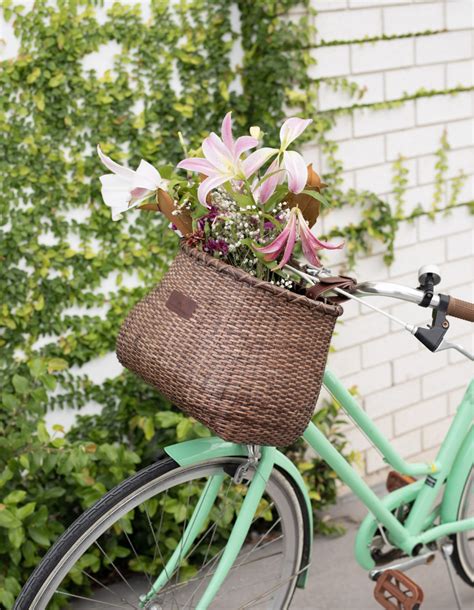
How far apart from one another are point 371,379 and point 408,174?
2.56 ft

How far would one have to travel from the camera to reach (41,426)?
2.63 meters

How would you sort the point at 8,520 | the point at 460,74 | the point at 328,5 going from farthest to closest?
1. the point at 460,74
2. the point at 328,5
3. the point at 8,520

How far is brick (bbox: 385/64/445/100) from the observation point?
3.29 metres

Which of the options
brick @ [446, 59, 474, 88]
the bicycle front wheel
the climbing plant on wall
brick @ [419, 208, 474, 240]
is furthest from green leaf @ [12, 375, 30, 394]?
brick @ [446, 59, 474, 88]

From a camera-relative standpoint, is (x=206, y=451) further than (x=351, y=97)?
No

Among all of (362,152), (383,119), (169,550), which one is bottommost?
(169,550)

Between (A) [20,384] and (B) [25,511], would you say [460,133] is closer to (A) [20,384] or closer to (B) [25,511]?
(A) [20,384]

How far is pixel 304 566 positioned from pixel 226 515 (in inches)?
16.1

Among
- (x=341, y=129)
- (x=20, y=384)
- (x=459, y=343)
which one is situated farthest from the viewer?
(x=459, y=343)

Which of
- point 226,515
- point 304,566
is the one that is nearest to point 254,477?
point 304,566

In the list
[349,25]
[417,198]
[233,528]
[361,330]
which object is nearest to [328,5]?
[349,25]

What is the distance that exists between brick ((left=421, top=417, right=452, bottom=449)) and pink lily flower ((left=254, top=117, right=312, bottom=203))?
2.19 meters

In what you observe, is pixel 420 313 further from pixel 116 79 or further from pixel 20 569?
pixel 20 569

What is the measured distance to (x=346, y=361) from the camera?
11.0 ft
